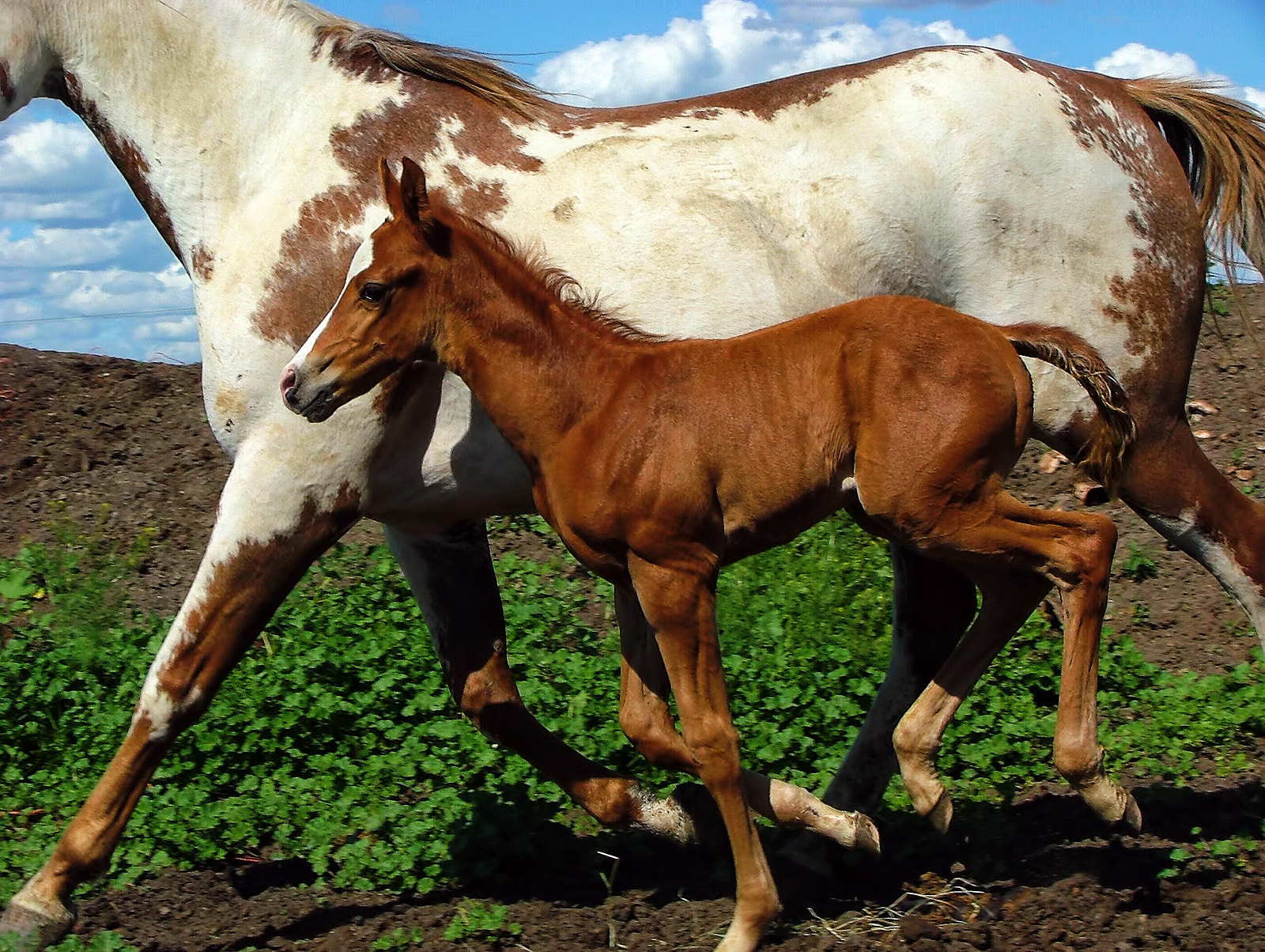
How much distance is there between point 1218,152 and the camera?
4617 mm

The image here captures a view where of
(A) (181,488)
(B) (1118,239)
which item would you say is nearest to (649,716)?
(B) (1118,239)

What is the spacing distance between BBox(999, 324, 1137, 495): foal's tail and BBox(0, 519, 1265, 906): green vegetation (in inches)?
51.4

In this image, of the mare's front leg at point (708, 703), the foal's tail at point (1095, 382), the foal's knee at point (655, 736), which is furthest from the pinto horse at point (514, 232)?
the mare's front leg at point (708, 703)

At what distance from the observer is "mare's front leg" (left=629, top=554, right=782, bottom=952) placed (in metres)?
3.47

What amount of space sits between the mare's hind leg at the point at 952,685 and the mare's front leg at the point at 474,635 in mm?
1041

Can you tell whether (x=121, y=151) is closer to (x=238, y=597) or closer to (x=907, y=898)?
(x=238, y=597)

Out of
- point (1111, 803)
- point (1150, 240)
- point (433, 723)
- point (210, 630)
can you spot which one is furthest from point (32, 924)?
point (1150, 240)

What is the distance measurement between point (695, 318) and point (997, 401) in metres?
0.91

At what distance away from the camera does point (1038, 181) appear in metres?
4.27

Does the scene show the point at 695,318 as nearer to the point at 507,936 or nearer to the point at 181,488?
the point at 507,936

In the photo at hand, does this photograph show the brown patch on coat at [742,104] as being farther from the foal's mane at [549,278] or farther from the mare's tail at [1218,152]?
the mare's tail at [1218,152]

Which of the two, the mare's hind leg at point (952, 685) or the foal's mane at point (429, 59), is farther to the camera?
the foal's mane at point (429, 59)

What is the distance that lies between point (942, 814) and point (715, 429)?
1223 mm

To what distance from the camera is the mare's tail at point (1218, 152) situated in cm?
461
